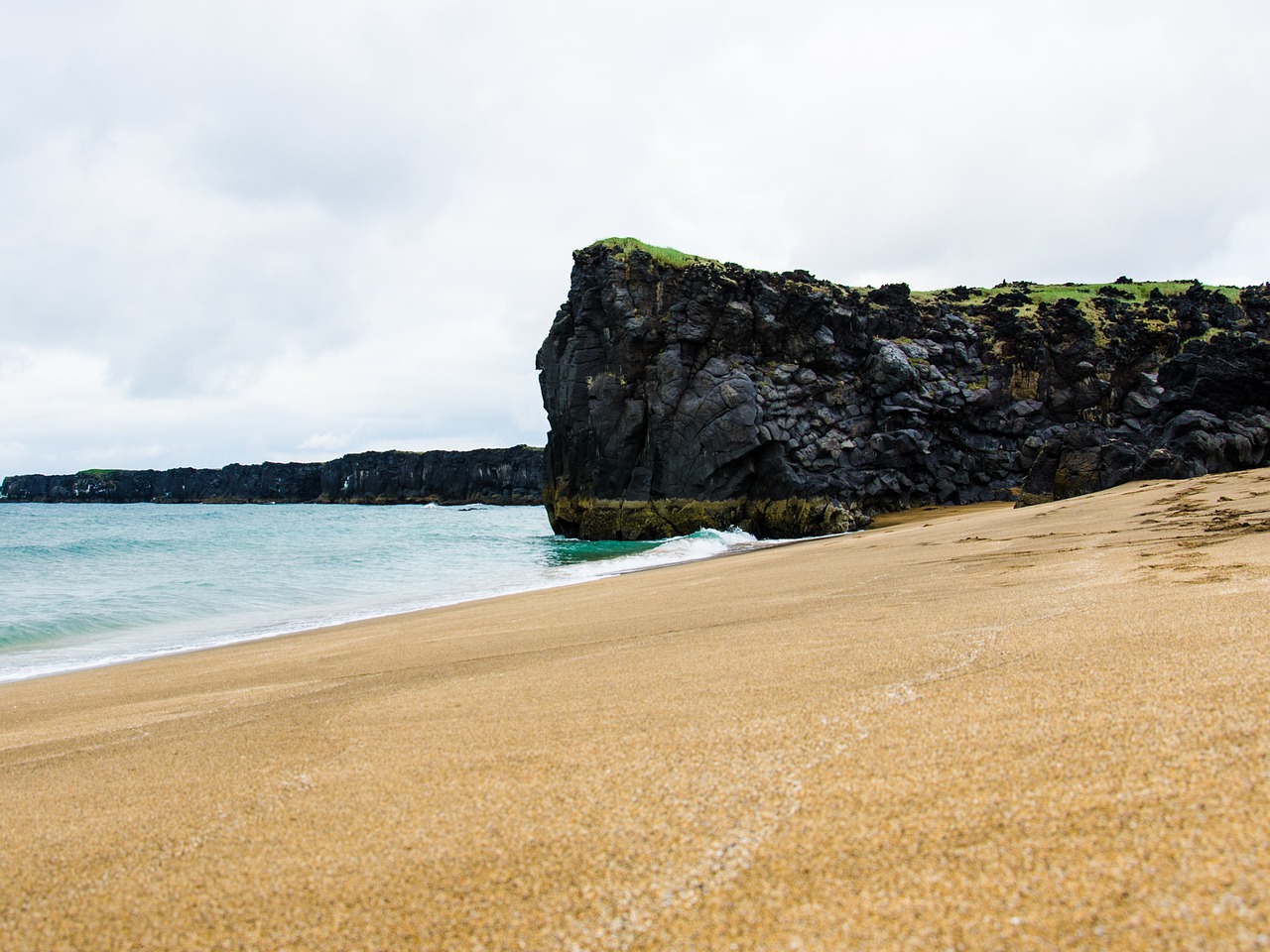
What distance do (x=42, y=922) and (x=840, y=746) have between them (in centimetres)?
219

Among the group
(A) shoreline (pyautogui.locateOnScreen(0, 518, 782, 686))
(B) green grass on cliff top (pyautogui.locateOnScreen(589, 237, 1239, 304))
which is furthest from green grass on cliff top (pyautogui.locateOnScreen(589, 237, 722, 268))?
(A) shoreline (pyautogui.locateOnScreen(0, 518, 782, 686))

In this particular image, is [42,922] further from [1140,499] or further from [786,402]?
[786,402]

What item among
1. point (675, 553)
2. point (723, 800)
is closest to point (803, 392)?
point (675, 553)

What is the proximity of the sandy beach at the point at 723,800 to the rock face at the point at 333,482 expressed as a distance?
107349 mm

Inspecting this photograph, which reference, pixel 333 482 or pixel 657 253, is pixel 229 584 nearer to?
pixel 657 253

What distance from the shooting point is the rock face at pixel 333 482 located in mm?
114125

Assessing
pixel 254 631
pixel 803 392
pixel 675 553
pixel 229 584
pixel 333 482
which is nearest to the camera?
pixel 254 631

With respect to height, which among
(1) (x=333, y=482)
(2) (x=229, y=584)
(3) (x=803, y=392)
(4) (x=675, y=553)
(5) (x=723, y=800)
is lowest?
(4) (x=675, y=553)

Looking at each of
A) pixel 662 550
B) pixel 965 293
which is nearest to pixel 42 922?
pixel 662 550

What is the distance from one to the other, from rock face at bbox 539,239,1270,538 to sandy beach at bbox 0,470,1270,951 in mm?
28821

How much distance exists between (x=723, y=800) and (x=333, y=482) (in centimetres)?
13861

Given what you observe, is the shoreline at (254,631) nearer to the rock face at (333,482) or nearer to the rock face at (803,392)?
the rock face at (803,392)

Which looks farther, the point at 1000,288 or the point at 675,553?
the point at 1000,288

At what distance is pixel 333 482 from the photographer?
424 ft
